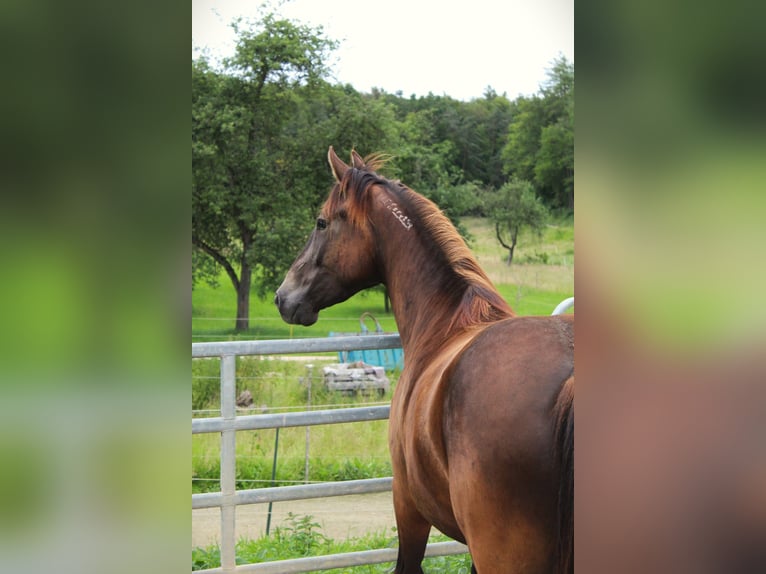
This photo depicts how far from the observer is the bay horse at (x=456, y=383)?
1.45m

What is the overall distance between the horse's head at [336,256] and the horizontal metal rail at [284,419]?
39 cm

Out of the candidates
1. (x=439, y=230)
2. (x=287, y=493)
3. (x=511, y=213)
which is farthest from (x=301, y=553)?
(x=511, y=213)

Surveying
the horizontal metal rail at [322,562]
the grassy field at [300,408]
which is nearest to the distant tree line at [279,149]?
the grassy field at [300,408]

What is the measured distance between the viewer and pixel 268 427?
2609mm

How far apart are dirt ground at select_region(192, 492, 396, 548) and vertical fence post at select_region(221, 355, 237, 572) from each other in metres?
1.47

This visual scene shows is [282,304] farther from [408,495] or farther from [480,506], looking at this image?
[480,506]

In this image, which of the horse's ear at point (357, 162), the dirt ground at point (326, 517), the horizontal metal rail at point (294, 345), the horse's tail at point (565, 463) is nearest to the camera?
the horse's tail at point (565, 463)

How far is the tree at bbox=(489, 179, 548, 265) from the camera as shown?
7.58 meters

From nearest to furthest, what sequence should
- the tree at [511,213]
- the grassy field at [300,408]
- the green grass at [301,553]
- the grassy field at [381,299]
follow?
the green grass at [301,553]
the grassy field at [300,408]
the tree at [511,213]
the grassy field at [381,299]

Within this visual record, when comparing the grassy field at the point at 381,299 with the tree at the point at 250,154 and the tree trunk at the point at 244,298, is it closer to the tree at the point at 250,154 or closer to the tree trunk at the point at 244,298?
the tree trunk at the point at 244,298

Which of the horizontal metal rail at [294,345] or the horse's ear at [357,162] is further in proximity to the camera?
the horse's ear at [357,162]

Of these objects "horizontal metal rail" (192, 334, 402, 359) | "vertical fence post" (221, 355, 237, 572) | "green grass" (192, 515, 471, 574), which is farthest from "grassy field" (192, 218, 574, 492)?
"horizontal metal rail" (192, 334, 402, 359)
